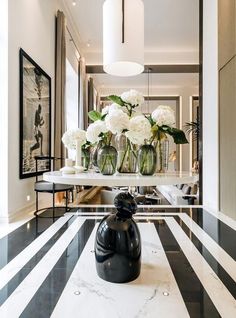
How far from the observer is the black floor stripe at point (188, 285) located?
1.52 meters

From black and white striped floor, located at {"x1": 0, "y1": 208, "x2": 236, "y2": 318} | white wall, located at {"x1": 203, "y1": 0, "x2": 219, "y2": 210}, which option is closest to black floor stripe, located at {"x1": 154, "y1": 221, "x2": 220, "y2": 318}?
black and white striped floor, located at {"x1": 0, "y1": 208, "x2": 236, "y2": 318}

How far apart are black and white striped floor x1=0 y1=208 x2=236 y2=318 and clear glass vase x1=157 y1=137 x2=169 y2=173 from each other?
76 centimetres

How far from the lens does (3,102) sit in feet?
12.0

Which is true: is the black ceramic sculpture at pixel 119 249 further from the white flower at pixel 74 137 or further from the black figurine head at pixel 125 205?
the white flower at pixel 74 137

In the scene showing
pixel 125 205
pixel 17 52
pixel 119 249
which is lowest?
pixel 119 249

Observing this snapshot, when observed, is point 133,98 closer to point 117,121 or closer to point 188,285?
point 117,121

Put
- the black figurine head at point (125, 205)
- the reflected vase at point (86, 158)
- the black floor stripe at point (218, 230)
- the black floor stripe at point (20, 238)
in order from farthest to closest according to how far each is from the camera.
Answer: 1. the black floor stripe at point (218, 230)
2. the black floor stripe at point (20, 238)
3. the reflected vase at point (86, 158)
4. the black figurine head at point (125, 205)

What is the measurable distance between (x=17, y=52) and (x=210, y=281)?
3783 mm

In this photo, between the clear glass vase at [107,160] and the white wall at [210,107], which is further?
the white wall at [210,107]

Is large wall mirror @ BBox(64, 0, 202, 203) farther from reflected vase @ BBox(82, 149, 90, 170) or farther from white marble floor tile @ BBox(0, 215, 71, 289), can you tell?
white marble floor tile @ BBox(0, 215, 71, 289)

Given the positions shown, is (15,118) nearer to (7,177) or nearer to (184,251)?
(7,177)

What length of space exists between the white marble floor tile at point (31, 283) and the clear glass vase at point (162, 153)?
1126 mm

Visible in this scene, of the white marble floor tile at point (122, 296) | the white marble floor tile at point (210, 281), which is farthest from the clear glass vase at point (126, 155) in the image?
the white marble floor tile at point (210, 281)

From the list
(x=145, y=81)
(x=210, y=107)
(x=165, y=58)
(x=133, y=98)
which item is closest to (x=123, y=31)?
(x=133, y=98)
